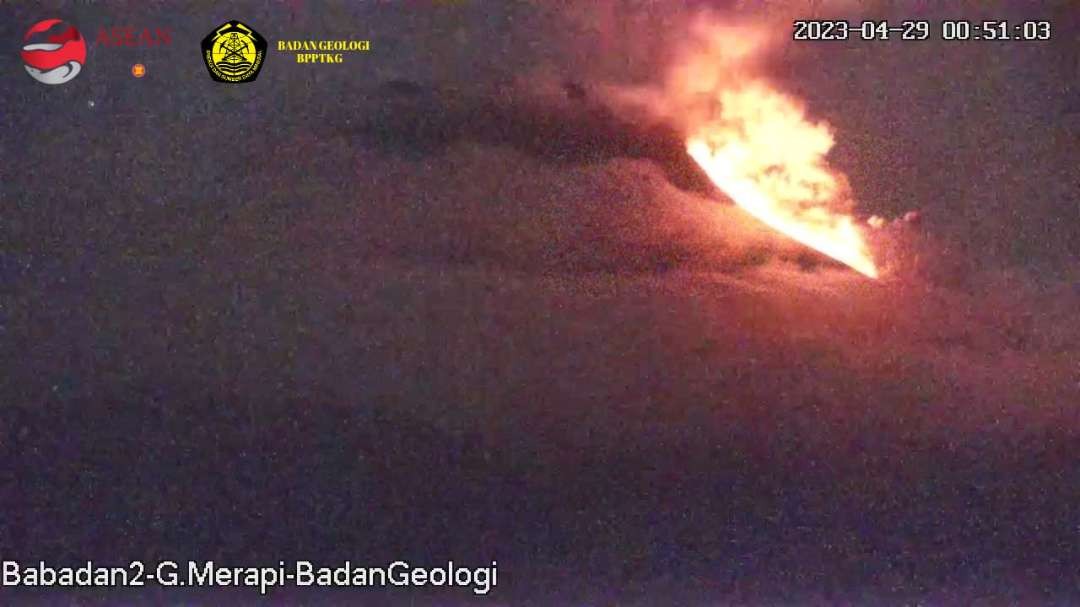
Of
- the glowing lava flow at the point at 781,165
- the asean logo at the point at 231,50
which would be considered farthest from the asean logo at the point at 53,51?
the glowing lava flow at the point at 781,165

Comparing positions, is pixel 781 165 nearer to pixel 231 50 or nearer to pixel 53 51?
pixel 231 50

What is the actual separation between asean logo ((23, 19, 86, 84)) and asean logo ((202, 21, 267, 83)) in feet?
1.18

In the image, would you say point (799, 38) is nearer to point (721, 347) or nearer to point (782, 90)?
point (782, 90)

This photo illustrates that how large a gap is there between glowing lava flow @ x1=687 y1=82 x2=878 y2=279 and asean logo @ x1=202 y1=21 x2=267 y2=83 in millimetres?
1302

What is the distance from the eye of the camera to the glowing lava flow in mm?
2900

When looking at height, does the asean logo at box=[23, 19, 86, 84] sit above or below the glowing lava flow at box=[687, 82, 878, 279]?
above

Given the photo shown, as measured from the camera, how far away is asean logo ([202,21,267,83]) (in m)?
2.86

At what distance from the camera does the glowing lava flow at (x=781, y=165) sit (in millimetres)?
2900

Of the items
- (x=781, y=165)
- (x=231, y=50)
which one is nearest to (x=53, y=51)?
(x=231, y=50)

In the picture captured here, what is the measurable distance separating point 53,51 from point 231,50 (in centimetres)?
50

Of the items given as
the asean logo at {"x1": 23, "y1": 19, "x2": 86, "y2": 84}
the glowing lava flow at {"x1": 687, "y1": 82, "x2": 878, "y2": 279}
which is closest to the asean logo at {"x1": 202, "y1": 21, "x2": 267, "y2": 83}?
the asean logo at {"x1": 23, "y1": 19, "x2": 86, "y2": 84}

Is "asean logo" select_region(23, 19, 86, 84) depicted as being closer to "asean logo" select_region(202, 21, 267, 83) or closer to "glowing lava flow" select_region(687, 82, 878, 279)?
"asean logo" select_region(202, 21, 267, 83)

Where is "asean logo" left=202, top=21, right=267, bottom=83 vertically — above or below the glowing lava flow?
above

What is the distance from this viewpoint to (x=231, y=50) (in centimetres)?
286
